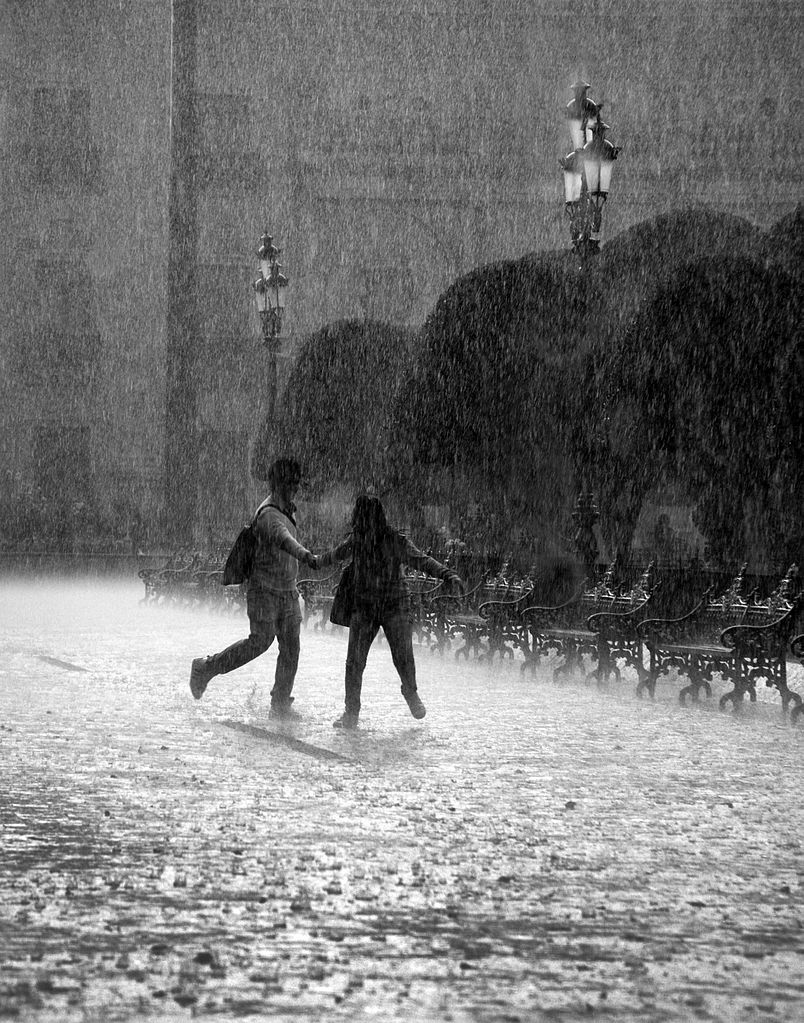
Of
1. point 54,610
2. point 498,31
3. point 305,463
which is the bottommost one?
point 54,610

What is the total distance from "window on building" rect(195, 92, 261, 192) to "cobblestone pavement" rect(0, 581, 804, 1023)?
97.5 ft

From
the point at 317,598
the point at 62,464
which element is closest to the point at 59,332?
the point at 62,464

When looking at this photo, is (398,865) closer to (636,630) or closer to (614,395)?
(636,630)

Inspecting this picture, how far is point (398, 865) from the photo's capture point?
529 centimetres

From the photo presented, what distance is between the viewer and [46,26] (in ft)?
141

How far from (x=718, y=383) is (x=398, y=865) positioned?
47.5ft

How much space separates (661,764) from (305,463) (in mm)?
22093

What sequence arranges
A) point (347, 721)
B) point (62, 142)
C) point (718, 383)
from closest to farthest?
point (347, 721) → point (718, 383) → point (62, 142)

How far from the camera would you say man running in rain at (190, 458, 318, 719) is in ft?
31.1

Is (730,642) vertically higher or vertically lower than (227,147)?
lower

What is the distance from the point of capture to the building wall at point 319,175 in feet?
120

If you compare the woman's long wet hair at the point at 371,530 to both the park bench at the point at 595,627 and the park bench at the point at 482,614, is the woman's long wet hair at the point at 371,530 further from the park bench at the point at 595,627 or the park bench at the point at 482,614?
the park bench at the point at 482,614

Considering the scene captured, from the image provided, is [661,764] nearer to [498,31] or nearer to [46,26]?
[498,31]

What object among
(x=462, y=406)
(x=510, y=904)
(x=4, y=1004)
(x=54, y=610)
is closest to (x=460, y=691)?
(x=510, y=904)
